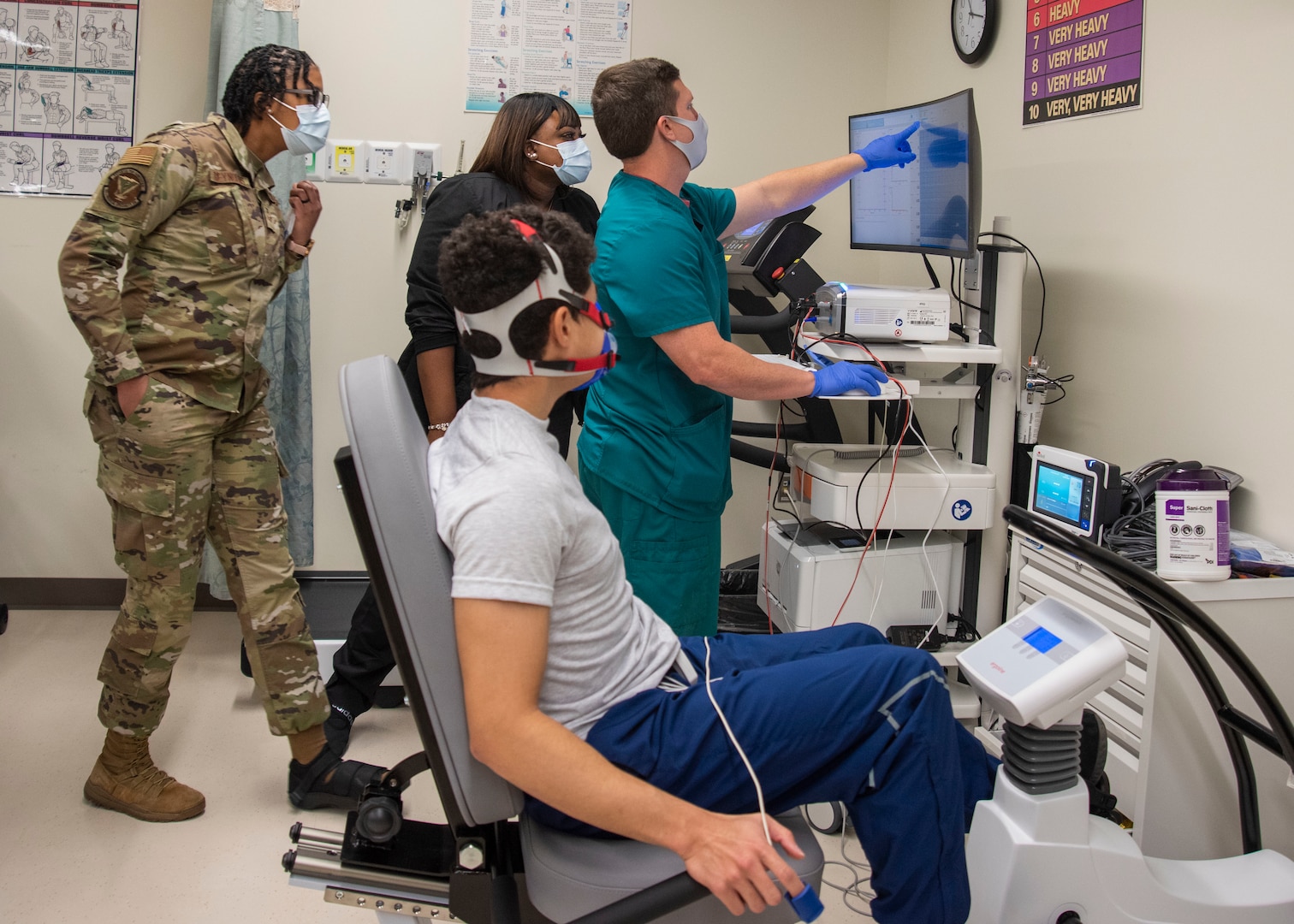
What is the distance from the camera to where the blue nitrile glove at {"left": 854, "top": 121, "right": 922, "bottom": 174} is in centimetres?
222

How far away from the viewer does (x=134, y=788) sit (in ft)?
6.78

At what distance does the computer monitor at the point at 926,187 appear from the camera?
2.12 m

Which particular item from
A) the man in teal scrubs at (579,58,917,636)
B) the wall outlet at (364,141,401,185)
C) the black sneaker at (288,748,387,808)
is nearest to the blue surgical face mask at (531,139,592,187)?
the man in teal scrubs at (579,58,917,636)

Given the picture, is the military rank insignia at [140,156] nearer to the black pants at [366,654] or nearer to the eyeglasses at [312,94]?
the eyeglasses at [312,94]

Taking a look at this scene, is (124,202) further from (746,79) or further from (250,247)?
(746,79)

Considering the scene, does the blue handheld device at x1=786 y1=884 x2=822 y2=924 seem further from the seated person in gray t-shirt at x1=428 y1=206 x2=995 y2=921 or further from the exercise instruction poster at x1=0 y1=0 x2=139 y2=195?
the exercise instruction poster at x1=0 y1=0 x2=139 y2=195

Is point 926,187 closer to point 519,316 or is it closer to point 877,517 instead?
point 877,517

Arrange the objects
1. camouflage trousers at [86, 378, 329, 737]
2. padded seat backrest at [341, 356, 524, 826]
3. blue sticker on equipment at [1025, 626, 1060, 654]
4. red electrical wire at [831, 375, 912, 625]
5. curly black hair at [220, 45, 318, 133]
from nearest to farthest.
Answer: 1. padded seat backrest at [341, 356, 524, 826]
2. blue sticker on equipment at [1025, 626, 1060, 654]
3. camouflage trousers at [86, 378, 329, 737]
4. curly black hair at [220, 45, 318, 133]
5. red electrical wire at [831, 375, 912, 625]

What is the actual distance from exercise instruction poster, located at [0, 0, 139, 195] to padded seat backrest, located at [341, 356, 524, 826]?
2.62 meters

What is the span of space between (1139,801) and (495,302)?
141 centimetres

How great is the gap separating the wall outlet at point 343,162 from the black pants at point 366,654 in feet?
3.53

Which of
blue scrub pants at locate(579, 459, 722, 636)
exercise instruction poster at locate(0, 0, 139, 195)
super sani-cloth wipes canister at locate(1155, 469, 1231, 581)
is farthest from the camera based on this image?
exercise instruction poster at locate(0, 0, 139, 195)

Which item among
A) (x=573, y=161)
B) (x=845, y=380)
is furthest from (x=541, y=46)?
(x=845, y=380)

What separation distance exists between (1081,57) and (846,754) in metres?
1.95
